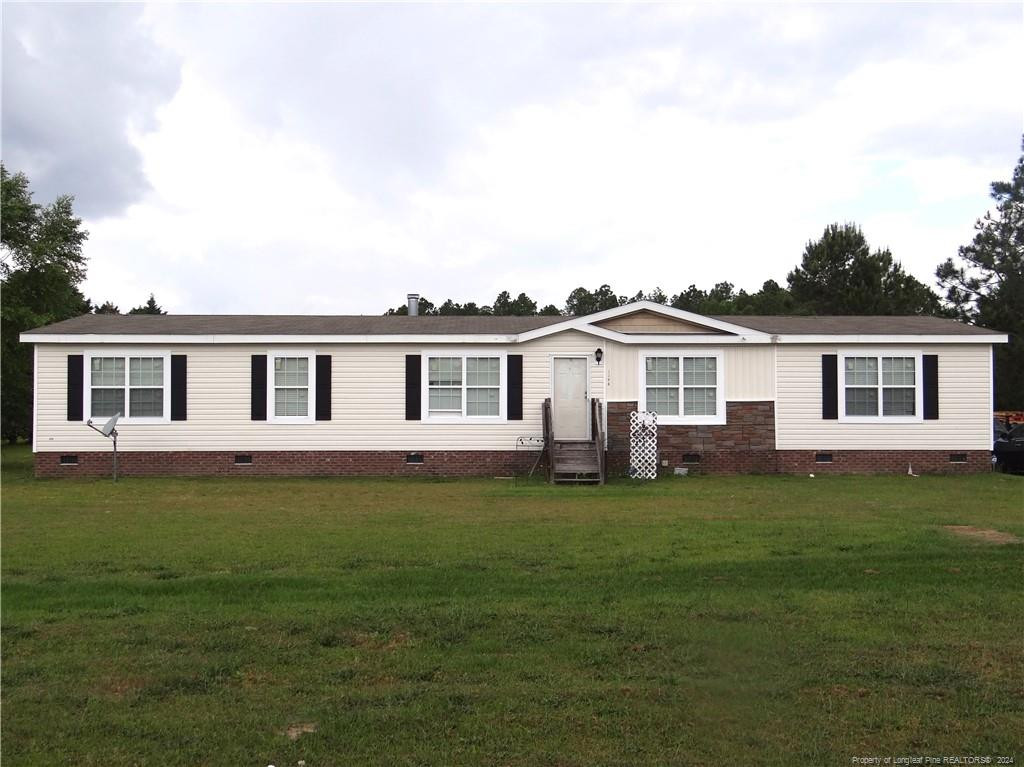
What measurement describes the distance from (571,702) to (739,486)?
12.6 meters

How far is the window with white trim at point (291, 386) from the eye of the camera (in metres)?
19.5

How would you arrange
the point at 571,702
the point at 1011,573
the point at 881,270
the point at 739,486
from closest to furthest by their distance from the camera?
the point at 571,702, the point at 1011,573, the point at 739,486, the point at 881,270

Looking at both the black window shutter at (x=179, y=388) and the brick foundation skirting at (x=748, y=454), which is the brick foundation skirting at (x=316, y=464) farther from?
the brick foundation skirting at (x=748, y=454)

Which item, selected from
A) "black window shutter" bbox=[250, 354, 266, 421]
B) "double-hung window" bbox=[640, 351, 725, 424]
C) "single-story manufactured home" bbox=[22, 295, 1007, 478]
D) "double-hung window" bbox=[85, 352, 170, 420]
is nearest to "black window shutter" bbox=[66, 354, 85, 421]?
"single-story manufactured home" bbox=[22, 295, 1007, 478]

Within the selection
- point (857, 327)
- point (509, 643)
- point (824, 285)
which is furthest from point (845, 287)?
point (509, 643)

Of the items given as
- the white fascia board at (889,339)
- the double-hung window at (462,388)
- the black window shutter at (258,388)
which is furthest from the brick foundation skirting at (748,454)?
the black window shutter at (258,388)

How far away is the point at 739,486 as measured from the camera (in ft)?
55.2

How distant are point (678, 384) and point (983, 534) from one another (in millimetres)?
9404

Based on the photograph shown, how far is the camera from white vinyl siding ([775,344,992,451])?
1955cm

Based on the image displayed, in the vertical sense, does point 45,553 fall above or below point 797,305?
below

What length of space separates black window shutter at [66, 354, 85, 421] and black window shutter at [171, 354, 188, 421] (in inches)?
72.4

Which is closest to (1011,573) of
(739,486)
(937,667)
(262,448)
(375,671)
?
(937,667)

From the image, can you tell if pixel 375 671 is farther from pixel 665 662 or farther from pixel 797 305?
pixel 797 305

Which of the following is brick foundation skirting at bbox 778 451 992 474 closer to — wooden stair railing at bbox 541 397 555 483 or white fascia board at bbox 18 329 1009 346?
white fascia board at bbox 18 329 1009 346
